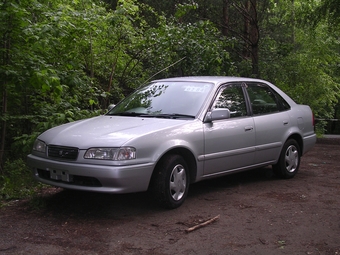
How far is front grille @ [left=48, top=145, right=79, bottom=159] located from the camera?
5512 millimetres

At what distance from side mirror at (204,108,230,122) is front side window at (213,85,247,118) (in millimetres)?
293

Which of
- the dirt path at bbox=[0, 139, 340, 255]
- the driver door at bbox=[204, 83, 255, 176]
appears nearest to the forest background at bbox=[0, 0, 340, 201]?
the dirt path at bbox=[0, 139, 340, 255]

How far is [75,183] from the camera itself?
5.54m

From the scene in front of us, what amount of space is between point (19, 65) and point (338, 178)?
5444 millimetres

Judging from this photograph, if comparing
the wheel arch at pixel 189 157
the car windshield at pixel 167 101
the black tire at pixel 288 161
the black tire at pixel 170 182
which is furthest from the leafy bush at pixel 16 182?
the black tire at pixel 288 161

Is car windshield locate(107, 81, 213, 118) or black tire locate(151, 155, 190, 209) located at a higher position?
car windshield locate(107, 81, 213, 118)

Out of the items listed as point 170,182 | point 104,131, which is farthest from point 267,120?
point 104,131

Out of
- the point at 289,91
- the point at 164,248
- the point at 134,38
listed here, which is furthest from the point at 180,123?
the point at 289,91

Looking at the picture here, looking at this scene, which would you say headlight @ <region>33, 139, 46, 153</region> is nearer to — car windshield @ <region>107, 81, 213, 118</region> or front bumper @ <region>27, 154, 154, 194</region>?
front bumper @ <region>27, 154, 154, 194</region>

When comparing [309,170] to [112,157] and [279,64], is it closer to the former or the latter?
[112,157]

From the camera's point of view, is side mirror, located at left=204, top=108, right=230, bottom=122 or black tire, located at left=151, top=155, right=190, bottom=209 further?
side mirror, located at left=204, top=108, right=230, bottom=122

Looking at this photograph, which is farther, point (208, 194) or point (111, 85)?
point (111, 85)

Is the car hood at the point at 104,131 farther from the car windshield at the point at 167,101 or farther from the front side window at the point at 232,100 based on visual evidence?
the front side window at the point at 232,100

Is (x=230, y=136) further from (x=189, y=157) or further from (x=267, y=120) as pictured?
(x=267, y=120)
